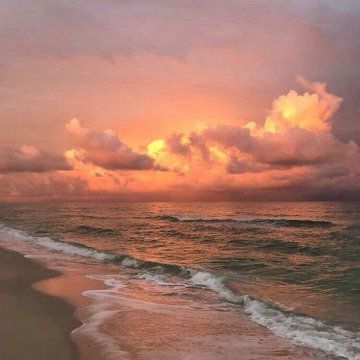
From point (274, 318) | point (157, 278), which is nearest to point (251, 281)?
Result: point (157, 278)

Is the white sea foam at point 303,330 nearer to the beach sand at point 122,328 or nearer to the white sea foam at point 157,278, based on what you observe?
the beach sand at point 122,328

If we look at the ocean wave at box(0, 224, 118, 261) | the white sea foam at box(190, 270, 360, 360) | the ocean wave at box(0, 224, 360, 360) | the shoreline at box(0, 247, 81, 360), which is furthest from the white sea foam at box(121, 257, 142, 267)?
the white sea foam at box(190, 270, 360, 360)

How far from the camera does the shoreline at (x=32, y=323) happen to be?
306 inches

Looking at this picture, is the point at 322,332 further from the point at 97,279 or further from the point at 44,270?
the point at 44,270

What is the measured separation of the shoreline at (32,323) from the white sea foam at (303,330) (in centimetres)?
446

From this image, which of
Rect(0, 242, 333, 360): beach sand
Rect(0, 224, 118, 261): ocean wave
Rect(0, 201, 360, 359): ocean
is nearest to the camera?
Rect(0, 242, 333, 360): beach sand

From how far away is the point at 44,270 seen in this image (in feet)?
57.3

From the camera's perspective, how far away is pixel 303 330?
32.4ft

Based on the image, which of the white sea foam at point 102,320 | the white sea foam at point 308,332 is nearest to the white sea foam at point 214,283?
the white sea foam at point 308,332

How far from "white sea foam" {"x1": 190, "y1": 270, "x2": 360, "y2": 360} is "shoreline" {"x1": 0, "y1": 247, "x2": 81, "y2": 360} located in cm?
446

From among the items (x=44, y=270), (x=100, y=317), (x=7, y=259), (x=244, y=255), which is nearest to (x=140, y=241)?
(x=244, y=255)

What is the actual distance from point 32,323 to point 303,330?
5.93m

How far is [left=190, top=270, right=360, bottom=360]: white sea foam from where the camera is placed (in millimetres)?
8684

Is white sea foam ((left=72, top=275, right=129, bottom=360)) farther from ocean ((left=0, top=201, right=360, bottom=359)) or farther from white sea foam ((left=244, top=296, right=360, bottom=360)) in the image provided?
white sea foam ((left=244, top=296, right=360, bottom=360))
